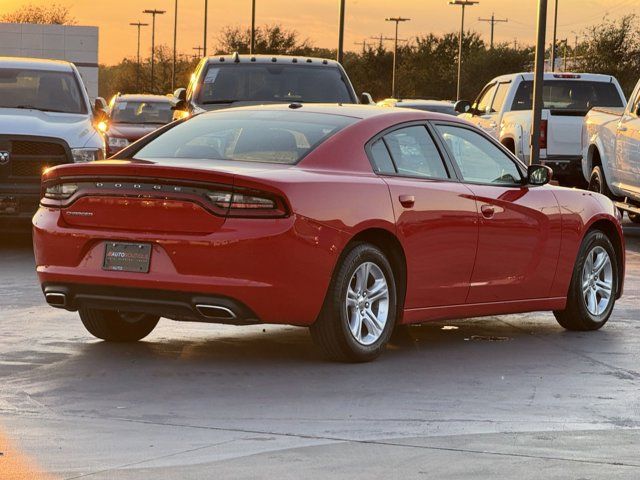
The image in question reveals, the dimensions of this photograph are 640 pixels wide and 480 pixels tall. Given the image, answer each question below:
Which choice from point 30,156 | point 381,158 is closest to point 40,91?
point 30,156

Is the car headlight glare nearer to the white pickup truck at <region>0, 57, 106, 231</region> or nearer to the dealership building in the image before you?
the white pickup truck at <region>0, 57, 106, 231</region>

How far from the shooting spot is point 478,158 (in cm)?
1089

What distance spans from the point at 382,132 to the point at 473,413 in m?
2.55

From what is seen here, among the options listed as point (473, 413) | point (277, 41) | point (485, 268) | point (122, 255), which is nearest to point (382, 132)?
point (485, 268)

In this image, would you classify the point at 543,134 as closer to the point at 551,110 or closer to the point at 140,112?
the point at 551,110

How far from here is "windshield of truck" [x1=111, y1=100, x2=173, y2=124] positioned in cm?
3612

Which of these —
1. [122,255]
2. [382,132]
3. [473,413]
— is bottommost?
[473,413]

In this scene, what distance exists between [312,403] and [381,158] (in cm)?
222

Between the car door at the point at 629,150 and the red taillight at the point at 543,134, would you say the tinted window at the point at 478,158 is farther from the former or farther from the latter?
the red taillight at the point at 543,134

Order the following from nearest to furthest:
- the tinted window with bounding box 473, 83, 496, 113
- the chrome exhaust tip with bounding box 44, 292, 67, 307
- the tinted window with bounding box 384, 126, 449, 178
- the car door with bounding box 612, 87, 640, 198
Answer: the chrome exhaust tip with bounding box 44, 292, 67, 307 < the tinted window with bounding box 384, 126, 449, 178 < the car door with bounding box 612, 87, 640, 198 < the tinted window with bounding box 473, 83, 496, 113

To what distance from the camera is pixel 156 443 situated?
23.2ft

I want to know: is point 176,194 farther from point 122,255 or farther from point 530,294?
point 530,294

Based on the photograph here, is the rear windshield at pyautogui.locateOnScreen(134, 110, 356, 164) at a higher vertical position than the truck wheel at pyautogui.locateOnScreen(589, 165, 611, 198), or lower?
higher

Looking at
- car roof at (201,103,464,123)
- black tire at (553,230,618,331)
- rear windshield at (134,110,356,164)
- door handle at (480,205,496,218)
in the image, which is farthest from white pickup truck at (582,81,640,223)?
rear windshield at (134,110,356,164)
